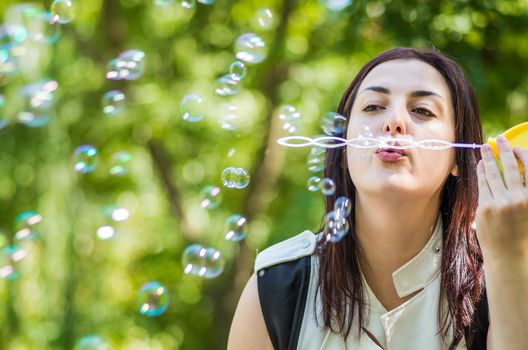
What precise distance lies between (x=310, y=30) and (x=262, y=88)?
2.87 ft

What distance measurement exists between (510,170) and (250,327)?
36.2 inches

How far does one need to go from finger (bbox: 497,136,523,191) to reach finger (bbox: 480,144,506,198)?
0.05 ft

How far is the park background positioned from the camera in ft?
22.6

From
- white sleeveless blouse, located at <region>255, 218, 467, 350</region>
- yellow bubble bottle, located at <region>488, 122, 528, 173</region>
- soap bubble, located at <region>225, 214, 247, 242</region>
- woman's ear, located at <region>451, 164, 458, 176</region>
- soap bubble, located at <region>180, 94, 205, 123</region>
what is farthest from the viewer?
soap bubble, located at <region>180, 94, 205, 123</region>

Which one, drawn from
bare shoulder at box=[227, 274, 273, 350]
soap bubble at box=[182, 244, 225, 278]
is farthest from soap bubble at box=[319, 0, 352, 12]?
bare shoulder at box=[227, 274, 273, 350]

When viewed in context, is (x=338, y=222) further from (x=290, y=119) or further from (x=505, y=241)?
(x=290, y=119)

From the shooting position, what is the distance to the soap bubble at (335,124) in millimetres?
2495

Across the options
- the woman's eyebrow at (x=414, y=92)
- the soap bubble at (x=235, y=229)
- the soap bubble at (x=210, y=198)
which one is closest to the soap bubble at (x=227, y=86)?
the soap bubble at (x=210, y=198)

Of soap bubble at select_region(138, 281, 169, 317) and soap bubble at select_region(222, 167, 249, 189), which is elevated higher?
soap bubble at select_region(222, 167, 249, 189)

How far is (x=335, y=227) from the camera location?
2430 mm

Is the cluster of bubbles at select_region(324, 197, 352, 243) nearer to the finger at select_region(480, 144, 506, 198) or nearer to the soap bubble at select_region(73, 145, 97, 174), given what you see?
the finger at select_region(480, 144, 506, 198)

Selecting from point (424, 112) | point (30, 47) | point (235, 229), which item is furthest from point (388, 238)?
point (30, 47)

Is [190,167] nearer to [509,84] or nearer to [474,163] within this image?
[509,84]

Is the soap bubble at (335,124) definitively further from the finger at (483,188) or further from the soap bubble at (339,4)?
the soap bubble at (339,4)
